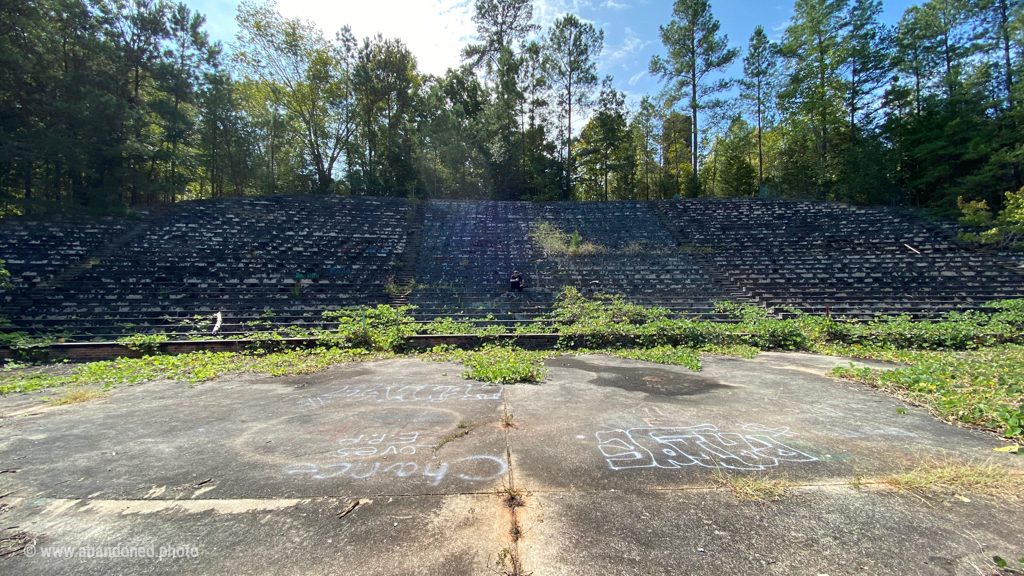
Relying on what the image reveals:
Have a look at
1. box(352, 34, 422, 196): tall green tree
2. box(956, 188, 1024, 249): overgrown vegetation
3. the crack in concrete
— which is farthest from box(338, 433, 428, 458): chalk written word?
box(352, 34, 422, 196): tall green tree

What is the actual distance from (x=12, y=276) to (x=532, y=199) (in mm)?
25095

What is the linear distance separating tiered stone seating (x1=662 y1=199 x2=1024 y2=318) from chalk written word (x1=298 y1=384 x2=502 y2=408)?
1138cm

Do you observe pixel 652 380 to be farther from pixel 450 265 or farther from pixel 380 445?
pixel 450 265

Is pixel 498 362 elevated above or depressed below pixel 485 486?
above

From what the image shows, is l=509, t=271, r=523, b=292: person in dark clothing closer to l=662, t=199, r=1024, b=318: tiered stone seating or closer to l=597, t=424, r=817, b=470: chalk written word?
l=662, t=199, r=1024, b=318: tiered stone seating

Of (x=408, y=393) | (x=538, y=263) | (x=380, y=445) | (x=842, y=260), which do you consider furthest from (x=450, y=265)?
(x=842, y=260)

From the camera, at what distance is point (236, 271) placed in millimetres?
14055

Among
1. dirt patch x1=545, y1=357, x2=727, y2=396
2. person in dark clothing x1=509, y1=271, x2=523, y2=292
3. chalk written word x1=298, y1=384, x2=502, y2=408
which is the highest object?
person in dark clothing x1=509, y1=271, x2=523, y2=292

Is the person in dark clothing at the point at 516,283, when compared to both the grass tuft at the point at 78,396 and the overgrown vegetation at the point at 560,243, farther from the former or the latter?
the grass tuft at the point at 78,396

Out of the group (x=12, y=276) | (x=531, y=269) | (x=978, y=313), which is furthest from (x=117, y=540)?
(x=978, y=313)

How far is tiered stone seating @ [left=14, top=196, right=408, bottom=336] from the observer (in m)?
11.0

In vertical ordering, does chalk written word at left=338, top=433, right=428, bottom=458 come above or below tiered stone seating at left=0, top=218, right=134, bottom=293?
below

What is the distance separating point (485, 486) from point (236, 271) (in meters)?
15.2

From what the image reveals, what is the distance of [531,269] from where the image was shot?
15609mm
